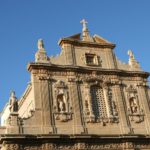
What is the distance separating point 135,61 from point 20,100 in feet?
30.1

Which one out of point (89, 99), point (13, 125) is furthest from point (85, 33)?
point (13, 125)

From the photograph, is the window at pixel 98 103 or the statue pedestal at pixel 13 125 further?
the window at pixel 98 103

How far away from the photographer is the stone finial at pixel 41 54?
21.9 m

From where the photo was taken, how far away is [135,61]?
2520 centimetres

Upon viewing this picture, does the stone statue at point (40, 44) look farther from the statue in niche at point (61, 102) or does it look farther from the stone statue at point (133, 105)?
the stone statue at point (133, 105)

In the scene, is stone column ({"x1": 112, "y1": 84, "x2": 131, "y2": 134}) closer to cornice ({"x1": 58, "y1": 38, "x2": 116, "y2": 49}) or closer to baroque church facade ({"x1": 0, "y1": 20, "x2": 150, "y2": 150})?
baroque church facade ({"x1": 0, "y1": 20, "x2": 150, "y2": 150})

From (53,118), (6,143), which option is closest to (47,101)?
(53,118)

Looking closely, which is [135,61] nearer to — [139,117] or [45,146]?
[139,117]

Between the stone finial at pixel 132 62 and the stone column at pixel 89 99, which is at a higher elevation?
the stone finial at pixel 132 62

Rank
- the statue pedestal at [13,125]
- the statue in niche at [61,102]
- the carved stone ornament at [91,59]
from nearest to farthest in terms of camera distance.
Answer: the statue pedestal at [13,125] → the statue in niche at [61,102] → the carved stone ornament at [91,59]

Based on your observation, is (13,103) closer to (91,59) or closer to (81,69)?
(81,69)

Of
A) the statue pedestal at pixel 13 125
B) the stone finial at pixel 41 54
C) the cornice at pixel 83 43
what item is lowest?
the statue pedestal at pixel 13 125

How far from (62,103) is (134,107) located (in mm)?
5209

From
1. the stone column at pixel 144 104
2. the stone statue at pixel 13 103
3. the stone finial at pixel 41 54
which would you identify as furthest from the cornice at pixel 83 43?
the stone statue at pixel 13 103
